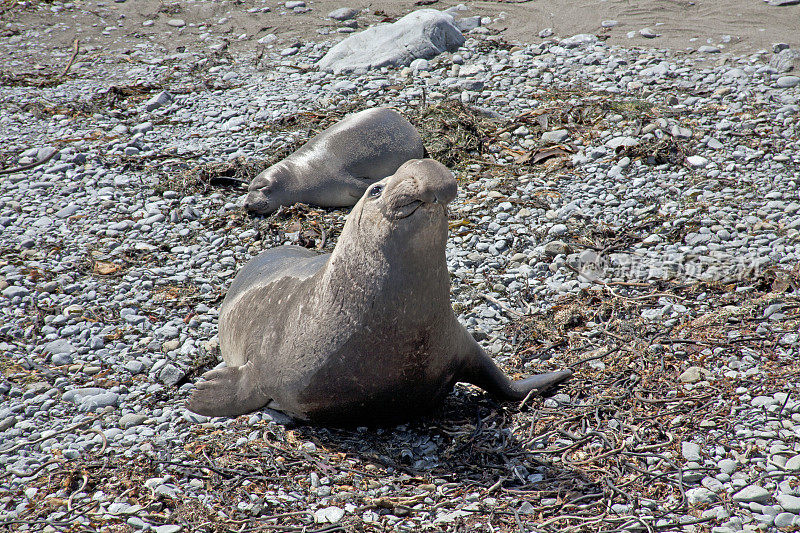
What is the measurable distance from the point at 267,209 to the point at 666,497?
15.9ft

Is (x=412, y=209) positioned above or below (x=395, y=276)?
above

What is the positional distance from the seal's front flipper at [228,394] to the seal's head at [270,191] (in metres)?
3.06

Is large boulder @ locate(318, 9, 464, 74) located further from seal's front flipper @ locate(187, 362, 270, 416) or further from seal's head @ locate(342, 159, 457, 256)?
seal's head @ locate(342, 159, 457, 256)

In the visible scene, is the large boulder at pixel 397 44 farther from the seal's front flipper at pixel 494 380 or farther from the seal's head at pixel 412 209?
the seal's head at pixel 412 209

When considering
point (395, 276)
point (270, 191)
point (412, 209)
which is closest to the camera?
point (412, 209)

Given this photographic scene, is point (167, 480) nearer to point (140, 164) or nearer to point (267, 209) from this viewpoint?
point (267, 209)

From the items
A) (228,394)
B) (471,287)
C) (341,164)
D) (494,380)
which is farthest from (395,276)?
(341,164)

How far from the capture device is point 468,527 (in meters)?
3.20

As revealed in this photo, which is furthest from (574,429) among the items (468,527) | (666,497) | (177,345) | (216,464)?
(177,345)

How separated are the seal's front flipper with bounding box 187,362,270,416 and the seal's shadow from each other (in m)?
0.32

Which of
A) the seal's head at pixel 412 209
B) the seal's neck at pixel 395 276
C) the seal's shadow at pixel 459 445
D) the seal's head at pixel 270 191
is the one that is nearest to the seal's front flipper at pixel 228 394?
the seal's shadow at pixel 459 445

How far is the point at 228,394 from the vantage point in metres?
4.16

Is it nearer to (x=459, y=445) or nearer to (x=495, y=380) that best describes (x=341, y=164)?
(x=495, y=380)

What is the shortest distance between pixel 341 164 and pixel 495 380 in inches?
155
